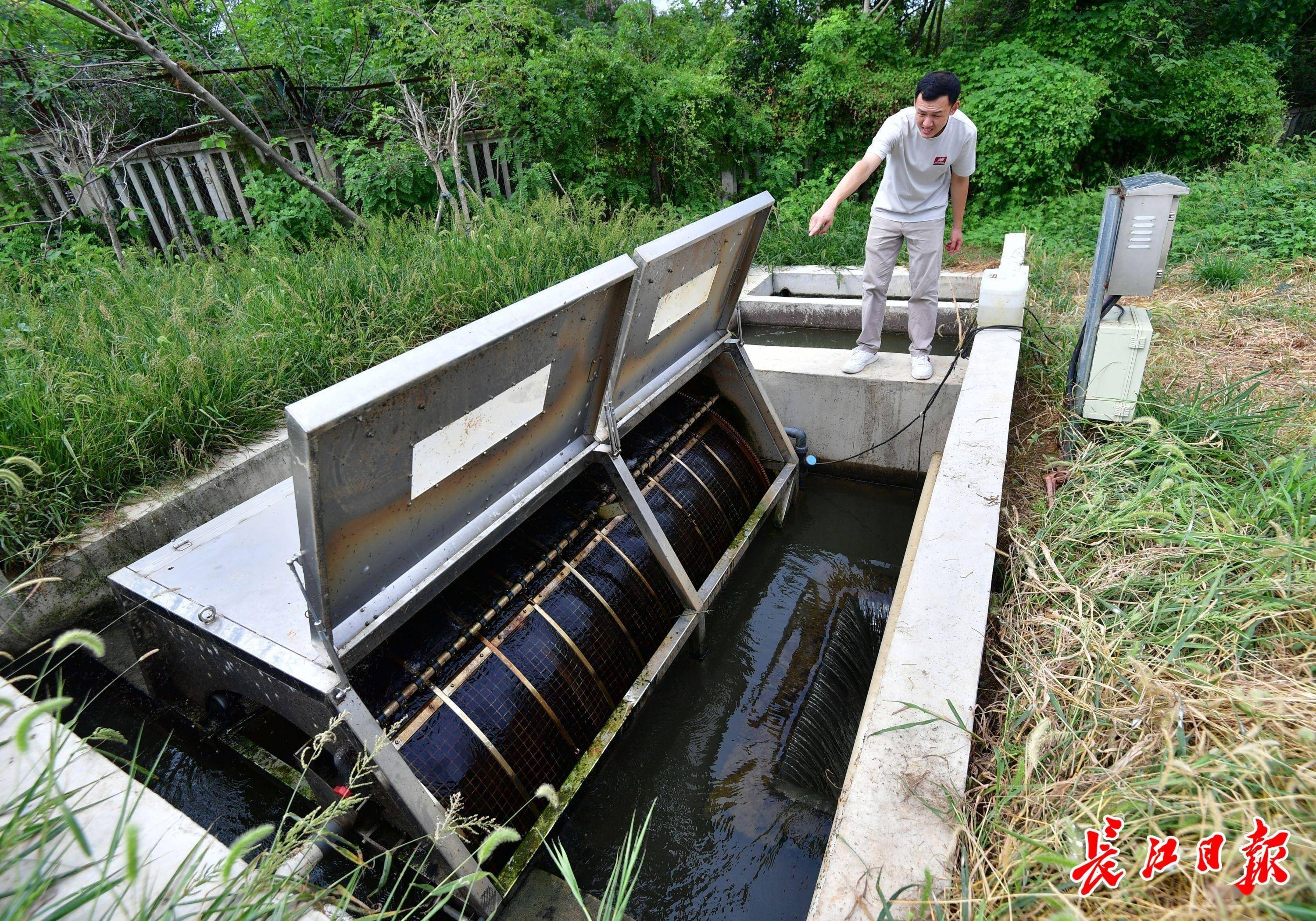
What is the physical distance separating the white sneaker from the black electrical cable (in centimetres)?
51

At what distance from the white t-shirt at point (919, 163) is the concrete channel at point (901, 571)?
3.09ft

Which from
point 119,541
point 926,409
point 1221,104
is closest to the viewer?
point 119,541

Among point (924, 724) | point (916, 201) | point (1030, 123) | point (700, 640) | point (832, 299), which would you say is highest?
point (916, 201)

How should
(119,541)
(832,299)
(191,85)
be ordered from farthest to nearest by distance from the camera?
1. (832,299)
2. (191,85)
3. (119,541)

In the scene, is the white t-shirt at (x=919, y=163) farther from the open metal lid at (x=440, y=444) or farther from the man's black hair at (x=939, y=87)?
the open metal lid at (x=440, y=444)

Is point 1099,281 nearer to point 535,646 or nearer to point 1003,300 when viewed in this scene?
point 1003,300

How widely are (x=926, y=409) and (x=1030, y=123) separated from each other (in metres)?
7.04

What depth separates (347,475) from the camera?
2043 millimetres

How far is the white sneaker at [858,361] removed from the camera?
5016mm

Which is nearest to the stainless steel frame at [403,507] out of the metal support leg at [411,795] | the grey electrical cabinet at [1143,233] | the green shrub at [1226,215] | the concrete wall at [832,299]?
the metal support leg at [411,795]

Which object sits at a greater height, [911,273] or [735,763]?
[911,273]

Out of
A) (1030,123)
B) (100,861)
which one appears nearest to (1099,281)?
(100,861)

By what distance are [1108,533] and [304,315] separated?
4.52 metres

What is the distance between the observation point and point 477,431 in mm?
2586
